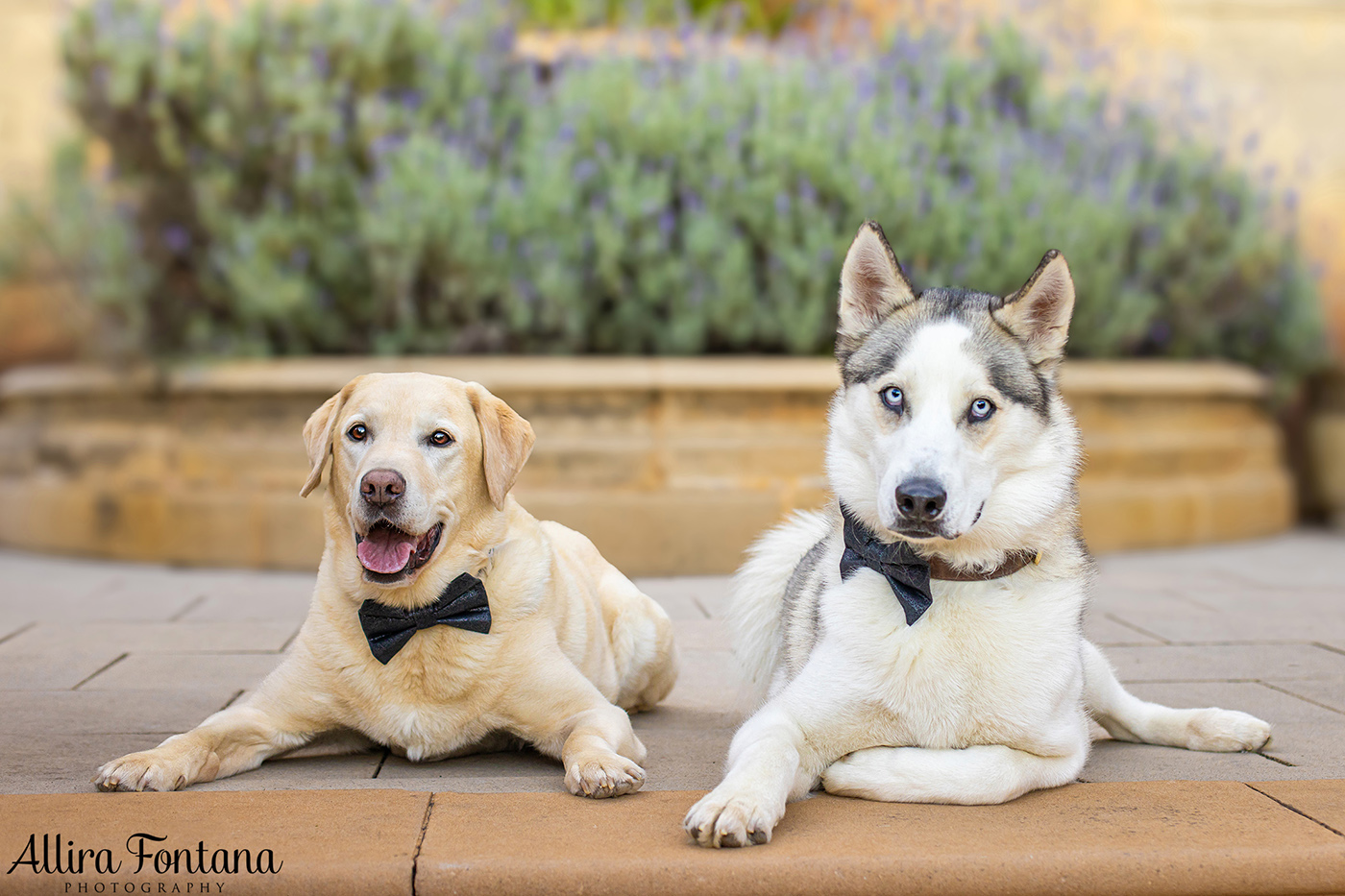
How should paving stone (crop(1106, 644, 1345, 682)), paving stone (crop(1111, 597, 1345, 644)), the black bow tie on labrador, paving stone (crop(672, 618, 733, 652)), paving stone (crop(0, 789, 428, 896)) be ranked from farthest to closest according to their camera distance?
paving stone (crop(1111, 597, 1345, 644)) → paving stone (crop(672, 618, 733, 652)) → paving stone (crop(1106, 644, 1345, 682)) → the black bow tie on labrador → paving stone (crop(0, 789, 428, 896))

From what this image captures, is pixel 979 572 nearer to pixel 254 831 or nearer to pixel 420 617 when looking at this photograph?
pixel 420 617

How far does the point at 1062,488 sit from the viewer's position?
10.3ft

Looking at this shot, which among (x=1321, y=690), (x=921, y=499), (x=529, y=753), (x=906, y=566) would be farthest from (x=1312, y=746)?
(x=529, y=753)

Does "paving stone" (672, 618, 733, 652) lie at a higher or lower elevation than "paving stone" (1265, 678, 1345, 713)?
lower

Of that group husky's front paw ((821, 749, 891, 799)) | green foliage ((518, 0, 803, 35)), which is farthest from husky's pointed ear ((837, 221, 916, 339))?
green foliage ((518, 0, 803, 35))

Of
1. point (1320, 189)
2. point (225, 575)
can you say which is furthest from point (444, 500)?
point (1320, 189)

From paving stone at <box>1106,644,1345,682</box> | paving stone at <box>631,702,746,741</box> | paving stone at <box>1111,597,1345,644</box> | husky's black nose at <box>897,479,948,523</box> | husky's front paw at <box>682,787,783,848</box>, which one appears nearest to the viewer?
husky's front paw at <box>682,787,783,848</box>

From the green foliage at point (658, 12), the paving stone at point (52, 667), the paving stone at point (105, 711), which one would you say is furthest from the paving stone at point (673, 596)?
the green foliage at point (658, 12)

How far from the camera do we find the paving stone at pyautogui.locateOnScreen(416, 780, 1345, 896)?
2.48 meters

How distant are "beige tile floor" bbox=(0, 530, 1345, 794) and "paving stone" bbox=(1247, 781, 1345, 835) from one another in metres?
0.09

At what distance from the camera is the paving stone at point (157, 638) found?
16.3ft

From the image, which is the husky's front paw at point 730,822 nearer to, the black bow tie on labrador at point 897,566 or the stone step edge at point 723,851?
the stone step edge at point 723,851

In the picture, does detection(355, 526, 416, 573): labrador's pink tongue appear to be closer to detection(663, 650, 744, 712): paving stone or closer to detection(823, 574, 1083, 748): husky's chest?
detection(823, 574, 1083, 748): husky's chest

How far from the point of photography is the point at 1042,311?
3.17m
